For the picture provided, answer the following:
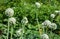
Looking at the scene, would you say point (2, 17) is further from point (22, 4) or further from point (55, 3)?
point (55, 3)

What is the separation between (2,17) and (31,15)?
2.35 feet

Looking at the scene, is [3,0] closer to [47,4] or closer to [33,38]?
[47,4]

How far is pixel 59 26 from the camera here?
6695mm

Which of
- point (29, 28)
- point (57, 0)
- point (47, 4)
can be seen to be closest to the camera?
point (29, 28)

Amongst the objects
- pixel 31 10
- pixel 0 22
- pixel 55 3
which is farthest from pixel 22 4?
pixel 55 3

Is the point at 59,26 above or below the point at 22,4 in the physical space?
below

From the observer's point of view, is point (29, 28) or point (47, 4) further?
point (47, 4)

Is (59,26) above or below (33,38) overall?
below

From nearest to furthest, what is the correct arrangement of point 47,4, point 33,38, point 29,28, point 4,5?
1. point 33,38
2. point 29,28
3. point 4,5
4. point 47,4

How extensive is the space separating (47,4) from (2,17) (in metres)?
1.75

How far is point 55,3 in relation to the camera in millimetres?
8008

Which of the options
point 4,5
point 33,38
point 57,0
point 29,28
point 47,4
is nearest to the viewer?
point 33,38

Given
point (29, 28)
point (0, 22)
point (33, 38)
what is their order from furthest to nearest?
1. point (0, 22)
2. point (29, 28)
3. point (33, 38)

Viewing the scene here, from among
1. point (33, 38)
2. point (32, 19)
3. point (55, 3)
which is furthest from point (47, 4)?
point (33, 38)
